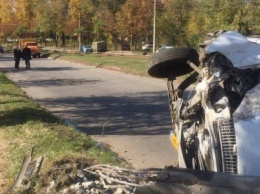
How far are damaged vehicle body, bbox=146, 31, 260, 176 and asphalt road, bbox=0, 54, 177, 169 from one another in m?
2.44

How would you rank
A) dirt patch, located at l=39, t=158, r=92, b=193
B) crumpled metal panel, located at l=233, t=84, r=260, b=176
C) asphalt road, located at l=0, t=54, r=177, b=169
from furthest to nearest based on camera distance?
asphalt road, located at l=0, t=54, r=177, b=169 < dirt patch, located at l=39, t=158, r=92, b=193 < crumpled metal panel, located at l=233, t=84, r=260, b=176

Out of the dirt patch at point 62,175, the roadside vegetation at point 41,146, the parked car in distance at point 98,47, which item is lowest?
the parked car in distance at point 98,47

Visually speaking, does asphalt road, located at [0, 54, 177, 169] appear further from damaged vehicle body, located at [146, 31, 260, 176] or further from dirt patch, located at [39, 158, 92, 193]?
damaged vehicle body, located at [146, 31, 260, 176]

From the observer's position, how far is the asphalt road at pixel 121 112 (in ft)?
25.3

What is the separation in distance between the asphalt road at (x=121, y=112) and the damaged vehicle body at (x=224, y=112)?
2443 millimetres

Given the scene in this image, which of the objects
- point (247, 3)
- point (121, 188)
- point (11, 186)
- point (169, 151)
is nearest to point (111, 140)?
point (169, 151)

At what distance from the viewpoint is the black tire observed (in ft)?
16.8

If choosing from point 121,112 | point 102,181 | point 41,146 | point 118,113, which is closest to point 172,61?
point 102,181

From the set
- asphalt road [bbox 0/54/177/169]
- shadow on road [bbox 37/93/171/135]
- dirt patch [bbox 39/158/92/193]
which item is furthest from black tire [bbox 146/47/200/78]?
shadow on road [bbox 37/93/171/135]

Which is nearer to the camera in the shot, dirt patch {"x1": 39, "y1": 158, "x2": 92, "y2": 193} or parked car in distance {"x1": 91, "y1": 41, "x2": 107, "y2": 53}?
dirt patch {"x1": 39, "y1": 158, "x2": 92, "y2": 193}

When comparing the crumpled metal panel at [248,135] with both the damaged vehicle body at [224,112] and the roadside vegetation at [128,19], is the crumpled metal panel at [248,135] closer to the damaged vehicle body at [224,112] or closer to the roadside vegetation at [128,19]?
the damaged vehicle body at [224,112]

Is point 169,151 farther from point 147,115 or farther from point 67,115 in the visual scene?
point 67,115

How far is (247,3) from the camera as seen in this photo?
3472 centimetres

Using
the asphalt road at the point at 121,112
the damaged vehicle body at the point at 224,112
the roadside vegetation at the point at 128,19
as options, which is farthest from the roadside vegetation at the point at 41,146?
the roadside vegetation at the point at 128,19
